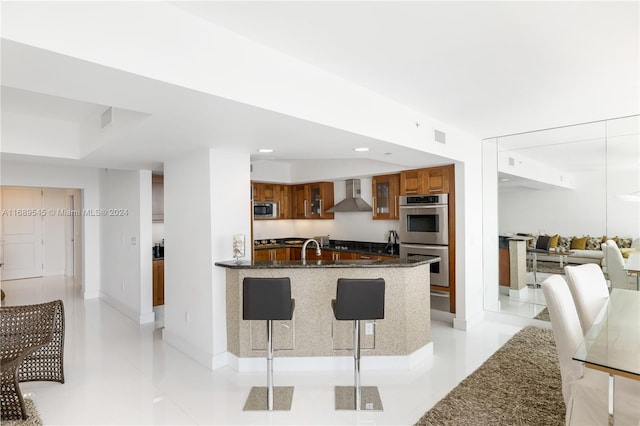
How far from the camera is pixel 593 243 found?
4.16 meters

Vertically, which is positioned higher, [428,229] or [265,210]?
[265,210]

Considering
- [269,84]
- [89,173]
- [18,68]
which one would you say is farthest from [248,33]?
[89,173]

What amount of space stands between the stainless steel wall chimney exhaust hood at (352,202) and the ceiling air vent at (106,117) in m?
4.12

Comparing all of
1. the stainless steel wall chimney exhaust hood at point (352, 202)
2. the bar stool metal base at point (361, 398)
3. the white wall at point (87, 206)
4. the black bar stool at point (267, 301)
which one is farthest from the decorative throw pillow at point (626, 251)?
the white wall at point (87, 206)

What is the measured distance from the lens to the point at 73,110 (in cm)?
364

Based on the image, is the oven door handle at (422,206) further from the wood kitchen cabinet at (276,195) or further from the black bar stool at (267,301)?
the black bar stool at (267,301)

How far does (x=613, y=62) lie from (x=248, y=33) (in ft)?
8.47

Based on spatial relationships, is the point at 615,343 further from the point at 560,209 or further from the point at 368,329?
the point at 560,209

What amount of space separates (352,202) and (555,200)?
3176mm

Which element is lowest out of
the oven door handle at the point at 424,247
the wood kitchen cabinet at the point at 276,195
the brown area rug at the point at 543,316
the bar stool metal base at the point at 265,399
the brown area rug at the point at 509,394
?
the bar stool metal base at the point at 265,399

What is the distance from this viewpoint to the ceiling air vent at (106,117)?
323 centimetres

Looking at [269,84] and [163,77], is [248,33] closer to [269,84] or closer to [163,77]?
[269,84]

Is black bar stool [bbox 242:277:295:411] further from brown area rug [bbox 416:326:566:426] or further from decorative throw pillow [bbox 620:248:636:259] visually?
decorative throw pillow [bbox 620:248:636:259]

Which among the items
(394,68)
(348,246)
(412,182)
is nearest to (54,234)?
(348,246)
